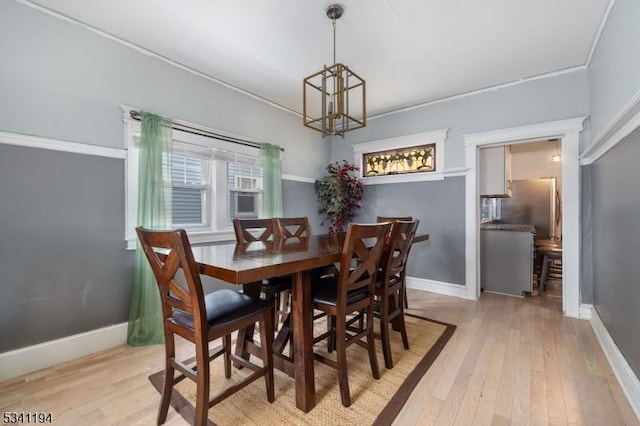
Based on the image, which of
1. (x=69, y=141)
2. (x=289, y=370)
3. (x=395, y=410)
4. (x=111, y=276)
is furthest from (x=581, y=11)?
(x=111, y=276)

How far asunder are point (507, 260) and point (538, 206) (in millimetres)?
2225

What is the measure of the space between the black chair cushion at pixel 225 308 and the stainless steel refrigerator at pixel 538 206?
538cm

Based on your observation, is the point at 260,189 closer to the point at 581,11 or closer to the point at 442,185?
the point at 442,185

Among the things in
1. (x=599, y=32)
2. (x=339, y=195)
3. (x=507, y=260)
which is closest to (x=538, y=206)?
(x=507, y=260)

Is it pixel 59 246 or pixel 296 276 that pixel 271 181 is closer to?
pixel 59 246

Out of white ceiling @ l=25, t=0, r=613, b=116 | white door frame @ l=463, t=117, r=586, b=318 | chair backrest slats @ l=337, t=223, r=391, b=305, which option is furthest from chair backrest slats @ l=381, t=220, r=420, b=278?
white door frame @ l=463, t=117, r=586, b=318

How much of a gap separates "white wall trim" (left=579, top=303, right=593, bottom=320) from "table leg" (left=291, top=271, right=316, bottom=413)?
2.95 m

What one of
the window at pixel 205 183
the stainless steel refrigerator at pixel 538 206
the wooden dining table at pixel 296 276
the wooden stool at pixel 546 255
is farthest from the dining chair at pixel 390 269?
the stainless steel refrigerator at pixel 538 206

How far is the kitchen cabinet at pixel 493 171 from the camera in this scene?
3.67 meters

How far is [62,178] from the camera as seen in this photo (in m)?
2.04

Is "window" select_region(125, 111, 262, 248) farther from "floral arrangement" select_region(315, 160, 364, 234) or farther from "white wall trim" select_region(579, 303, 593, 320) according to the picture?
"white wall trim" select_region(579, 303, 593, 320)

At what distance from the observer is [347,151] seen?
454 centimetres

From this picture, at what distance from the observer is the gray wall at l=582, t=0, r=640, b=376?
1.61 metres

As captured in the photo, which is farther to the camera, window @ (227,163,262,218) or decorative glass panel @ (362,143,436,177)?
decorative glass panel @ (362,143,436,177)
